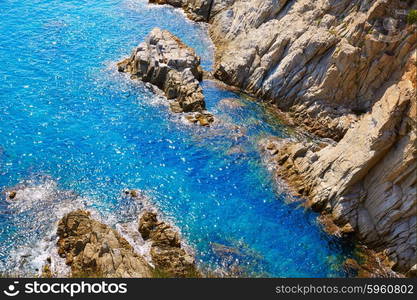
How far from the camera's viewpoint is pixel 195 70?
209ft

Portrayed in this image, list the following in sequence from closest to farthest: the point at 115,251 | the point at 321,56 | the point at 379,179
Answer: the point at 115,251
the point at 379,179
the point at 321,56

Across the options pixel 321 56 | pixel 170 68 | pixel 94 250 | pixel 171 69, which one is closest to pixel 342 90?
pixel 321 56

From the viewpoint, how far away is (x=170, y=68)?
205ft

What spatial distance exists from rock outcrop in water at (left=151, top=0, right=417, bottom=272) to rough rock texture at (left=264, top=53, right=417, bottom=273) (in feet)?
0.31

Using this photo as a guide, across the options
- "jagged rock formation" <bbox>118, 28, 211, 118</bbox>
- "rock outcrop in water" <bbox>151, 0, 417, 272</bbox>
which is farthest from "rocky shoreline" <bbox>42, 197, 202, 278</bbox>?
"jagged rock formation" <bbox>118, 28, 211, 118</bbox>

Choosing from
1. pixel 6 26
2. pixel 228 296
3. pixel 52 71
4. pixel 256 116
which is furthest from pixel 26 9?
pixel 228 296

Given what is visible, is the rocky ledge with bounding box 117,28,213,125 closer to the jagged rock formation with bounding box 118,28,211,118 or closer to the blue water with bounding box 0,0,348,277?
the jagged rock formation with bounding box 118,28,211,118

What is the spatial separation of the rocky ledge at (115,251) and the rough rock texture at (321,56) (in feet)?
80.3

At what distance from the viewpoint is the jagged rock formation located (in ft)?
196

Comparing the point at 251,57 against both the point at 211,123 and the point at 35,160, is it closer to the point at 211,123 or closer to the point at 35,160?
the point at 211,123

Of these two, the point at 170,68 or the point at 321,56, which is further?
the point at 170,68

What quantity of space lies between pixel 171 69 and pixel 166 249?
27.5m

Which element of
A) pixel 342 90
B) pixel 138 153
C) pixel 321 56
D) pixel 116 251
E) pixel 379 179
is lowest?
pixel 116 251

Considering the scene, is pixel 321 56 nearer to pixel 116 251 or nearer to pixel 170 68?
pixel 170 68
